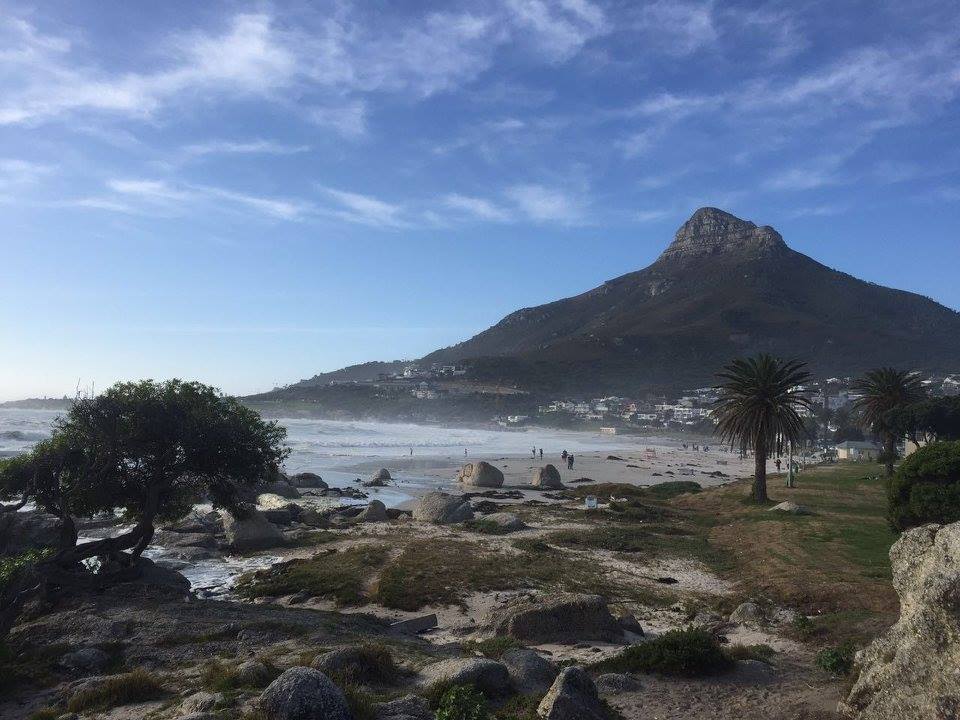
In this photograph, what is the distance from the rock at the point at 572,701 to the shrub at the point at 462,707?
891 mm

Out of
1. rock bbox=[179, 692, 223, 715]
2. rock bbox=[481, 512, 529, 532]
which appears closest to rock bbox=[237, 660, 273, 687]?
rock bbox=[179, 692, 223, 715]

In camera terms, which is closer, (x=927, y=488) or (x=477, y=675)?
(x=477, y=675)

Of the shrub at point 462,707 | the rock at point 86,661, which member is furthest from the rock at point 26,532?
the shrub at point 462,707

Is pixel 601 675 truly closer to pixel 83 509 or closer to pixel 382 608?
pixel 382 608

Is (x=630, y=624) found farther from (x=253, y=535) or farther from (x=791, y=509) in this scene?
(x=791, y=509)

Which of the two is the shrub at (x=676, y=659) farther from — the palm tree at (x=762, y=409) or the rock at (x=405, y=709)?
the palm tree at (x=762, y=409)

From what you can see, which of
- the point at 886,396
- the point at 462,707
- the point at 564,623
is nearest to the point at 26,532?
→ the point at 564,623

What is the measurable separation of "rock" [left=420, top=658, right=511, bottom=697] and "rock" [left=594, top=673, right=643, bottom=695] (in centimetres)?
157

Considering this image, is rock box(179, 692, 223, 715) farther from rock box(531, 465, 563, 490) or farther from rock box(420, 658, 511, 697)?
rock box(531, 465, 563, 490)

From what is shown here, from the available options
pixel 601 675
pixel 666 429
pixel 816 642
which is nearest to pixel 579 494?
pixel 816 642

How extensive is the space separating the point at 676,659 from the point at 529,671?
2.65 metres

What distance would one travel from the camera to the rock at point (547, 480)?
178 feet

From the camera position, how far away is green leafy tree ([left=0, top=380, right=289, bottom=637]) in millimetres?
18297

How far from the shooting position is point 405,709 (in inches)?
361
